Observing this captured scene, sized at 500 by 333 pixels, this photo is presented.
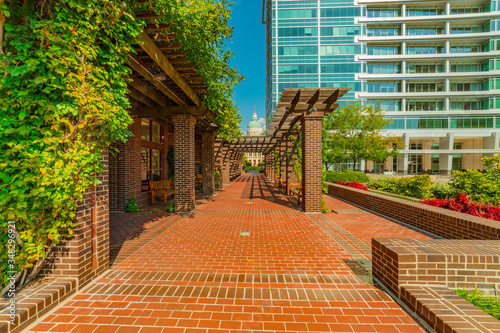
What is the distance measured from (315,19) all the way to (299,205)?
46.7 m

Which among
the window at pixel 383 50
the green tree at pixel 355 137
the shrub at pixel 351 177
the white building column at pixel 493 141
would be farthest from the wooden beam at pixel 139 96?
the white building column at pixel 493 141

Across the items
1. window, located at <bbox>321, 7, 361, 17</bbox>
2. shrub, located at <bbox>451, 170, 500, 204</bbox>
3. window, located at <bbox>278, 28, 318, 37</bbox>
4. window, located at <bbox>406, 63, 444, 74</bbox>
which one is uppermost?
window, located at <bbox>321, 7, 361, 17</bbox>

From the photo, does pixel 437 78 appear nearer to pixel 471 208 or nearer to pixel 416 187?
pixel 416 187

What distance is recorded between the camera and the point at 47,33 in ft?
8.22

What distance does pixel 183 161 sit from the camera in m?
8.23

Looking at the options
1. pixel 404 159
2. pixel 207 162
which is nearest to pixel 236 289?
pixel 207 162

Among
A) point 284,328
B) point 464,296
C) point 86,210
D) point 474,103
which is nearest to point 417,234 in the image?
point 464,296

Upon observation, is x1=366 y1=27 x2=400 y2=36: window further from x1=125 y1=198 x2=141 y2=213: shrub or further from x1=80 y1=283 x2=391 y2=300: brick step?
x1=80 y1=283 x2=391 y2=300: brick step

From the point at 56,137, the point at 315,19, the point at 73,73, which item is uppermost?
the point at 315,19

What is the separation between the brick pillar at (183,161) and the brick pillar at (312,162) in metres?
4.29

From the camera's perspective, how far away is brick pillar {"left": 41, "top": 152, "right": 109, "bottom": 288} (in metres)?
3.00

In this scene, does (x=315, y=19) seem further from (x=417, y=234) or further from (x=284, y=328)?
(x=284, y=328)

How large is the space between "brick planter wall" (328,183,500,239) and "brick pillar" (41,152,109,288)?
664 centimetres

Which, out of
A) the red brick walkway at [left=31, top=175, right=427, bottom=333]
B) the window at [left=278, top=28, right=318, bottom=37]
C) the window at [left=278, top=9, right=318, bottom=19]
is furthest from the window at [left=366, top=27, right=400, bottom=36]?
the red brick walkway at [left=31, top=175, right=427, bottom=333]
